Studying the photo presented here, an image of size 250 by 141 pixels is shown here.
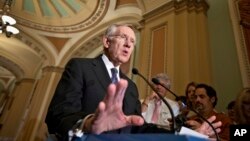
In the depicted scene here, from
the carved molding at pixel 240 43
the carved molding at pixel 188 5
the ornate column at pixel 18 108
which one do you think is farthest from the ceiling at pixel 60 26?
the carved molding at pixel 240 43

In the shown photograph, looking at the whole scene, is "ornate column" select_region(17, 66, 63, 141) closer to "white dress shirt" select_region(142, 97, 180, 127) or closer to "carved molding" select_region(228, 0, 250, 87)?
"white dress shirt" select_region(142, 97, 180, 127)

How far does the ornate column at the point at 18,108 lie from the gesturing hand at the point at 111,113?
9.20 meters

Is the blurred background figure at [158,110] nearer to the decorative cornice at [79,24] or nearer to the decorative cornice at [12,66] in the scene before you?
the decorative cornice at [79,24]

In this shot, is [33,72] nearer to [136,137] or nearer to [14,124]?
[14,124]

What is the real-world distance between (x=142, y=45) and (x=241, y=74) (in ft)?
6.76

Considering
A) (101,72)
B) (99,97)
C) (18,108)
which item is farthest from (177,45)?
(18,108)

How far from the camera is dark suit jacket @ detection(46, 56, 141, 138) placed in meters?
1.14

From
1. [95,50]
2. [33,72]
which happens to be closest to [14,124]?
[33,72]

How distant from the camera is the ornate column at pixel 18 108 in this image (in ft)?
30.6

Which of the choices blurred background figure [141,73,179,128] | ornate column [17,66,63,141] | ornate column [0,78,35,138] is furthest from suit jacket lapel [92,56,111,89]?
ornate column [0,78,35,138]

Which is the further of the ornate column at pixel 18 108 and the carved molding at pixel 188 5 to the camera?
the ornate column at pixel 18 108

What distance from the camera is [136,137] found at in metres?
0.77

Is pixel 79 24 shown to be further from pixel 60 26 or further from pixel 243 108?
pixel 243 108

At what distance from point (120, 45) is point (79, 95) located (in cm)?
46
